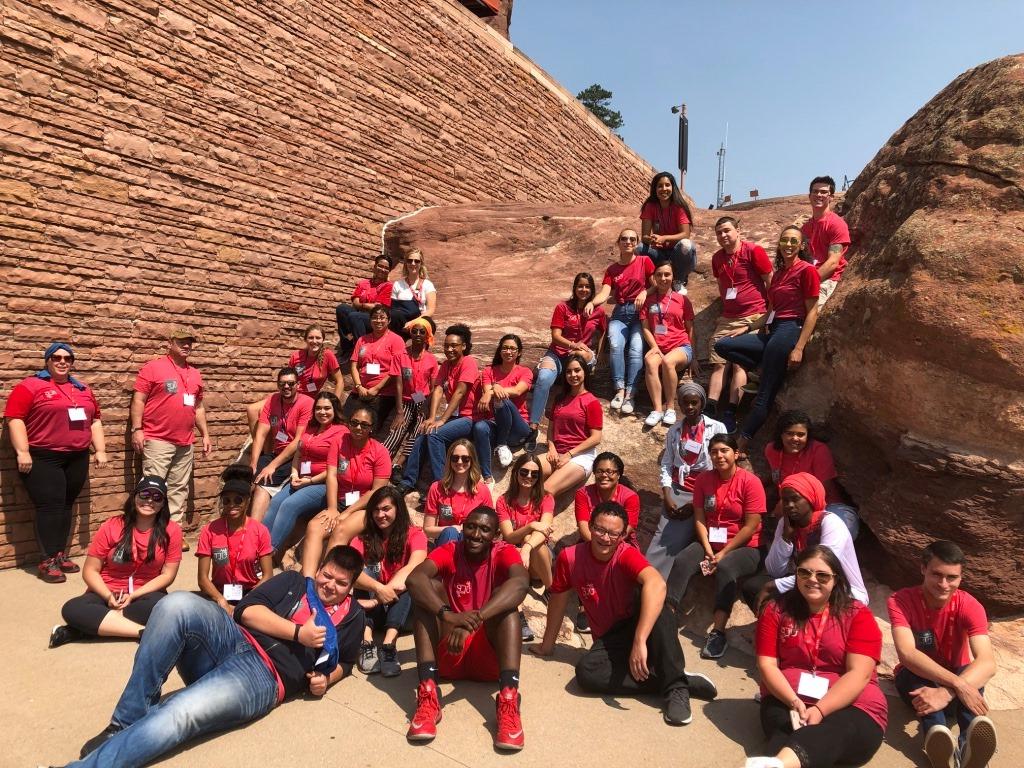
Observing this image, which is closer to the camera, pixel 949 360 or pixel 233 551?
pixel 949 360

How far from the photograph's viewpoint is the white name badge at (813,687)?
3.28 m

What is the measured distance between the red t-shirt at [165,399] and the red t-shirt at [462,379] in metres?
2.39

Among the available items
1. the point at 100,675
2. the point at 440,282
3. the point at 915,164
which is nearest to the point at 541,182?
the point at 440,282

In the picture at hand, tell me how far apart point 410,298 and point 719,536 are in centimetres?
460

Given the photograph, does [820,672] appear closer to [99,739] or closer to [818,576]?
[818,576]

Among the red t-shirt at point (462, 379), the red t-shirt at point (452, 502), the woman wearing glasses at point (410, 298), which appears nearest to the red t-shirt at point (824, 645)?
the red t-shirt at point (452, 502)

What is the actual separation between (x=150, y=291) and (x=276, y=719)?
5.14 m

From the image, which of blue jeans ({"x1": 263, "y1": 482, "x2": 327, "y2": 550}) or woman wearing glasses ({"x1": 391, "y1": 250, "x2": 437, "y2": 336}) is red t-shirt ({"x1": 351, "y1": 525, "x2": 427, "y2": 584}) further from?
woman wearing glasses ({"x1": 391, "y1": 250, "x2": 437, "y2": 336})

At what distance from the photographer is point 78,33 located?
22.3 ft

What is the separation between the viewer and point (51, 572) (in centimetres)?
583

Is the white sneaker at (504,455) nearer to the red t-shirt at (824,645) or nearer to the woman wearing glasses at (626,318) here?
the woman wearing glasses at (626,318)

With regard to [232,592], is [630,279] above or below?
above

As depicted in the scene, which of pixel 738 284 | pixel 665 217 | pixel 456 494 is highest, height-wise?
pixel 665 217

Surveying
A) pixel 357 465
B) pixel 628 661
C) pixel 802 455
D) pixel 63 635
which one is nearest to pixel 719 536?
pixel 802 455
